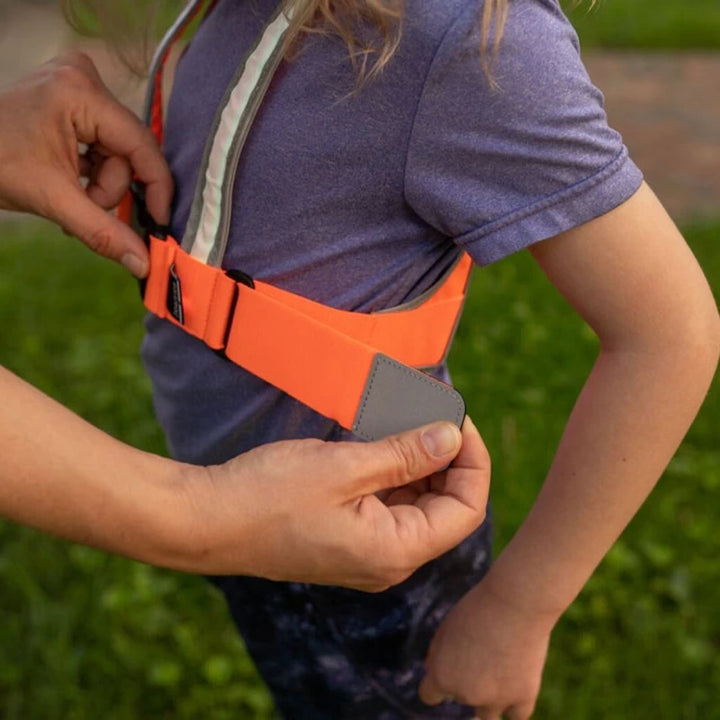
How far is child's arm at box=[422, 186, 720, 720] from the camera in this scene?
→ 0.97 meters

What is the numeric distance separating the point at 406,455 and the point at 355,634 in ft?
1.28

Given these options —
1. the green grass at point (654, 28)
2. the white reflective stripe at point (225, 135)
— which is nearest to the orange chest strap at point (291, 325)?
the white reflective stripe at point (225, 135)

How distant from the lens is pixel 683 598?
226 cm

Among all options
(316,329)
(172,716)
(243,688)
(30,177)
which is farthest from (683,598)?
(30,177)

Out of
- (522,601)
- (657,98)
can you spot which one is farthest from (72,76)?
(657,98)

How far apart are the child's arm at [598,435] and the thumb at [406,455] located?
18 centimetres

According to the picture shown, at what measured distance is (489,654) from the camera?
1.19m

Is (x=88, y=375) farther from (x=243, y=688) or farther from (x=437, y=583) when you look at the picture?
(x=437, y=583)

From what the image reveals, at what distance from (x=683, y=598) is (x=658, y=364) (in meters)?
1.41

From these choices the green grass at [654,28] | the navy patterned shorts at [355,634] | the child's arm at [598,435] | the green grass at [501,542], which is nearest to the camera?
the child's arm at [598,435]

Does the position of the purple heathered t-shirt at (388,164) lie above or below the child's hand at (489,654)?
above

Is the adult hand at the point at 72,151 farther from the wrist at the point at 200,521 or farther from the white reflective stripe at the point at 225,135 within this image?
the wrist at the point at 200,521

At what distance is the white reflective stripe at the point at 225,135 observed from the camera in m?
0.99

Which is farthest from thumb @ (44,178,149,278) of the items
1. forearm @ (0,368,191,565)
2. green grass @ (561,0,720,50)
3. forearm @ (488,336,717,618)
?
green grass @ (561,0,720,50)
